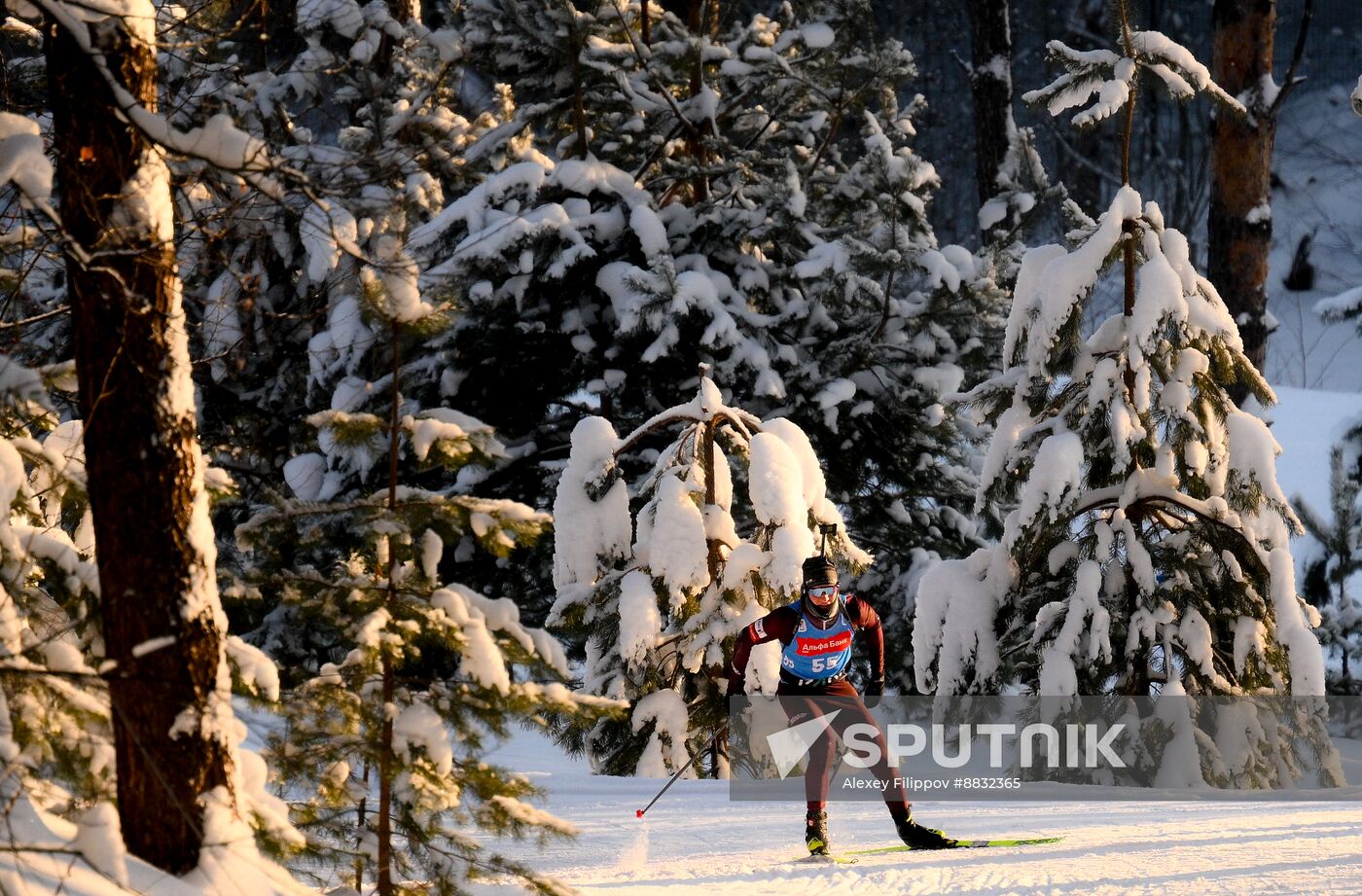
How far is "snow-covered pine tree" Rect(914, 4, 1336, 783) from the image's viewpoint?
931cm

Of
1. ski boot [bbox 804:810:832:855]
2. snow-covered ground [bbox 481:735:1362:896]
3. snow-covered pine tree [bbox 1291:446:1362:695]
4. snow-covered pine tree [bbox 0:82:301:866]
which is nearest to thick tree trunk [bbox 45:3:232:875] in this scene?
snow-covered pine tree [bbox 0:82:301:866]

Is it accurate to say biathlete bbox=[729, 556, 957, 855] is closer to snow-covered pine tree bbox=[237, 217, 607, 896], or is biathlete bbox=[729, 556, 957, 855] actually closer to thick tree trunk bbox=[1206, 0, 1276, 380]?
snow-covered pine tree bbox=[237, 217, 607, 896]

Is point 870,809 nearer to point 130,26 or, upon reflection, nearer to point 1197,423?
point 1197,423

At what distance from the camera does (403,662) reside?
4988mm

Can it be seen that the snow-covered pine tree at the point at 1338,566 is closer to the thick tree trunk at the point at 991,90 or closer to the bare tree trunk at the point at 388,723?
the thick tree trunk at the point at 991,90

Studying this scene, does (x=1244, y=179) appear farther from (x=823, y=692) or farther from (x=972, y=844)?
(x=972, y=844)

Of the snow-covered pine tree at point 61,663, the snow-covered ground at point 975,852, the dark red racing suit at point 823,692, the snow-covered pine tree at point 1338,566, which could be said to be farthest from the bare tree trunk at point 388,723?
the snow-covered pine tree at point 1338,566

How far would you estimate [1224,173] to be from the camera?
12.0m

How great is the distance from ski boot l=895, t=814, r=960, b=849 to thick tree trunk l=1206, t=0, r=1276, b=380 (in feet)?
20.8

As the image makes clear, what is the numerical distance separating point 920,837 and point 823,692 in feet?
2.92

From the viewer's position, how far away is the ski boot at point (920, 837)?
7105mm

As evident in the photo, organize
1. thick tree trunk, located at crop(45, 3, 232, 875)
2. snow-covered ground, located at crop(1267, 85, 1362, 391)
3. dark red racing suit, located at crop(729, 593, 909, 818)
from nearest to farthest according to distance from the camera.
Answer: thick tree trunk, located at crop(45, 3, 232, 875), dark red racing suit, located at crop(729, 593, 909, 818), snow-covered ground, located at crop(1267, 85, 1362, 391)

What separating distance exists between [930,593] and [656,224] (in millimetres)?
4526

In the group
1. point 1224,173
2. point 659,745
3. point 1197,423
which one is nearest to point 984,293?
point 1224,173
